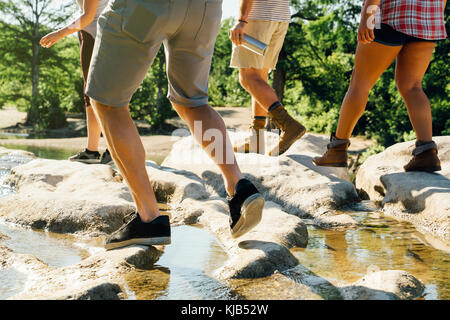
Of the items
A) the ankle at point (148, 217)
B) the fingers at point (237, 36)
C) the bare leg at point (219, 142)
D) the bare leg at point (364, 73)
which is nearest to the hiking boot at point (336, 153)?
the bare leg at point (364, 73)

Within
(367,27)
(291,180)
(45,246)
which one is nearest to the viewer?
(45,246)

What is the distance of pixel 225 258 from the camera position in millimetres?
2746

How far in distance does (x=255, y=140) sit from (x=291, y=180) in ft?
3.27

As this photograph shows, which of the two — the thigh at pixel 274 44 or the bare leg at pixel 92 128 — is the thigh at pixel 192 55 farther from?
the bare leg at pixel 92 128

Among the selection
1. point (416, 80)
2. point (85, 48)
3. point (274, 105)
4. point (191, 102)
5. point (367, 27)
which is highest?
point (367, 27)

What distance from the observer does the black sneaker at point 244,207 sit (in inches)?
105

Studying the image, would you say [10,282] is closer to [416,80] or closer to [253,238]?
[253,238]

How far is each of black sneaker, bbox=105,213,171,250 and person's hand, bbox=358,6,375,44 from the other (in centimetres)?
199

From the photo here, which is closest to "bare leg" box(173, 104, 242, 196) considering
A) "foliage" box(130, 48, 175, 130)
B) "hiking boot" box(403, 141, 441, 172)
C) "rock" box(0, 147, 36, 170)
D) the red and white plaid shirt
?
the red and white plaid shirt

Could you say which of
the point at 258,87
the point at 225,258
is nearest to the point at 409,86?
the point at 258,87

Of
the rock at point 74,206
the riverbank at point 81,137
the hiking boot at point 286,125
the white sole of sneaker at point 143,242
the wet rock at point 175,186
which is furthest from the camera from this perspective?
the riverbank at point 81,137

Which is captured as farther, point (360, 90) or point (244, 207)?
point (360, 90)

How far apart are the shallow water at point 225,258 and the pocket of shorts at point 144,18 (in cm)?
108

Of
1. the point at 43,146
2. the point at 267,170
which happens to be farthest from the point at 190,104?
the point at 43,146
